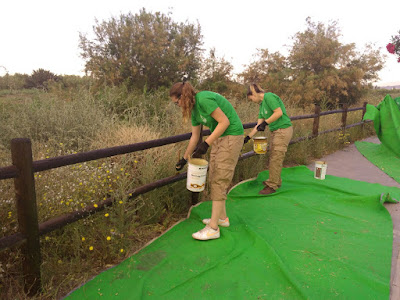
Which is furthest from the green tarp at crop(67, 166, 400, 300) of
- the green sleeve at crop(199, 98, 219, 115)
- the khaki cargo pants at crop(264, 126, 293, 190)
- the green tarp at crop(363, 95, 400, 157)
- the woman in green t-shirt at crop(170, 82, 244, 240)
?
the green tarp at crop(363, 95, 400, 157)

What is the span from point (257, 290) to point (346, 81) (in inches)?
597

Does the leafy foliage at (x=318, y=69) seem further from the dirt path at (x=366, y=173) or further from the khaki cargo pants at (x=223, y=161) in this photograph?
the khaki cargo pants at (x=223, y=161)

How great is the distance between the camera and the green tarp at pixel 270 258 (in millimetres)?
2299

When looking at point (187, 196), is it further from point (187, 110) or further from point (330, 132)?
point (330, 132)

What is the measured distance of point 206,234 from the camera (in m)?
3.04

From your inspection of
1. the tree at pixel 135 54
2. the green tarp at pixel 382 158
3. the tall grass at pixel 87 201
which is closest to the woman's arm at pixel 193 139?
the tall grass at pixel 87 201

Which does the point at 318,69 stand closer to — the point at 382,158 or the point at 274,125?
the point at 382,158

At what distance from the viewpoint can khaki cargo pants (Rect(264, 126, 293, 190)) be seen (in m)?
4.41

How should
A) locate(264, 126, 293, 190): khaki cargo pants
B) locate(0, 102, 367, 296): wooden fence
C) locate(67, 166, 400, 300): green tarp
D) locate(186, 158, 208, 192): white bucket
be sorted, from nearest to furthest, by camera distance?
locate(0, 102, 367, 296): wooden fence → locate(67, 166, 400, 300): green tarp → locate(186, 158, 208, 192): white bucket → locate(264, 126, 293, 190): khaki cargo pants

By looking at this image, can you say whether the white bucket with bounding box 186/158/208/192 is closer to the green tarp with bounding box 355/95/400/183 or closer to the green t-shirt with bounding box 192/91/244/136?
the green t-shirt with bounding box 192/91/244/136

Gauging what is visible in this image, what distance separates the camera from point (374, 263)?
8.82 feet

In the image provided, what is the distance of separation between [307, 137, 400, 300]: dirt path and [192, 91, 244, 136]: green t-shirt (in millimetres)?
1782

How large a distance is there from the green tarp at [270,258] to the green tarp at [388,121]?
3.84 m

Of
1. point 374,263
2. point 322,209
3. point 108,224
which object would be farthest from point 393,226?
point 108,224
